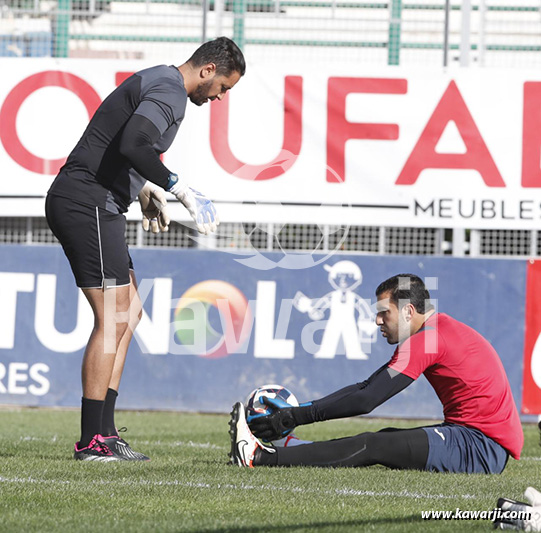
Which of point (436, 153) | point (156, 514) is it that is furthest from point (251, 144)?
point (156, 514)

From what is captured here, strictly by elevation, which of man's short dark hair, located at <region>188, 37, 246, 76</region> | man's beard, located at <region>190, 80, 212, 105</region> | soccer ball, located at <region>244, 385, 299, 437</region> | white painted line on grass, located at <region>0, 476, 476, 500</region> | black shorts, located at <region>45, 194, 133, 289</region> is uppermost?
man's short dark hair, located at <region>188, 37, 246, 76</region>

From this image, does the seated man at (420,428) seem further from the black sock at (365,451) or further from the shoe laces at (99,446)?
the shoe laces at (99,446)

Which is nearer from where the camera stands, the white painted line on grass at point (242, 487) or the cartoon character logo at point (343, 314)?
the white painted line on grass at point (242, 487)

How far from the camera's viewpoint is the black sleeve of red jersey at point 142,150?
188 inches

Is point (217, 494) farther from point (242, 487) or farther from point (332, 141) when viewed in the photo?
point (332, 141)

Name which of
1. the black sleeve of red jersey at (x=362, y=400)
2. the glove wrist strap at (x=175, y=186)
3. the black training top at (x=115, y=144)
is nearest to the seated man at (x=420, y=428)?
the black sleeve of red jersey at (x=362, y=400)

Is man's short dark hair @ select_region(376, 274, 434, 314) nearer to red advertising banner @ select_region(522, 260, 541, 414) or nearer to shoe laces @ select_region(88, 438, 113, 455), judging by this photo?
shoe laces @ select_region(88, 438, 113, 455)

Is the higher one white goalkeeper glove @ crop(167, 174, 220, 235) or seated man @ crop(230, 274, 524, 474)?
white goalkeeper glove @ crop(167, 174, 220, 235)

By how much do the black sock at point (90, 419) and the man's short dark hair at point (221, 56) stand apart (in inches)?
73.5

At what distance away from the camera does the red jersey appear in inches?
199

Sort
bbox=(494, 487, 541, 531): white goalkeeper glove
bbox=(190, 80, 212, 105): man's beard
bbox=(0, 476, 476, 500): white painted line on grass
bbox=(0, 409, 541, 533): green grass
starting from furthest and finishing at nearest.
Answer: bbox=(190, 80, 212, 105): man's beard < bbox=(0, 476, 476, 500): white painted line on grass < bbox=(0, 409, 541, 533): green grass < bbox=(494, 487, 541, 531): white goalkeeper glove

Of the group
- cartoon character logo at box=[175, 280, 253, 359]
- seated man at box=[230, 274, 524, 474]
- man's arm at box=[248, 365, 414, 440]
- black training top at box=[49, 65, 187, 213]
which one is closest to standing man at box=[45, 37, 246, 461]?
black training top at box=[49, 65, 187, 213]

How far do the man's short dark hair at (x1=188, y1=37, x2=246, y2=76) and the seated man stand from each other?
1.43 meters

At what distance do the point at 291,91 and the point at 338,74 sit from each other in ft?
1.64
